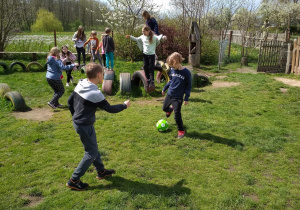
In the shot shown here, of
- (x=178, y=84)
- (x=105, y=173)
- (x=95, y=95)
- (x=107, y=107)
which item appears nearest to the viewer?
A: (x=95, y=95)

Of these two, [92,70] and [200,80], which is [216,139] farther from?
[200,80]

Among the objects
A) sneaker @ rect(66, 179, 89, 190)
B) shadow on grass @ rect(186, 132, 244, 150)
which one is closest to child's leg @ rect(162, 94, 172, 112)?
shadow on grass @ rect(186, 132, 244, 150)

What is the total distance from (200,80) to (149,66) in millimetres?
3137

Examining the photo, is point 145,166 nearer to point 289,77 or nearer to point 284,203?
point 284,203

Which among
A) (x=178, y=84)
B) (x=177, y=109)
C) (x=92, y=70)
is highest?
(x=92, y=70)

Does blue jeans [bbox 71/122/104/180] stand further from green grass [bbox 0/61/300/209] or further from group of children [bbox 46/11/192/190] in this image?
green grass [bbox 0/61/300/209]

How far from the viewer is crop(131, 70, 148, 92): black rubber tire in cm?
906

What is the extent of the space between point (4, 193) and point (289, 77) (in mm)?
12480

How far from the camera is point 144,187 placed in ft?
12.8

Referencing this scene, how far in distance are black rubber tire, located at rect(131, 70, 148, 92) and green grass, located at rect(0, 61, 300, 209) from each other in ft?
4.19

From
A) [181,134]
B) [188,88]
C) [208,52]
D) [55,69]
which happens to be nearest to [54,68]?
[55,69]

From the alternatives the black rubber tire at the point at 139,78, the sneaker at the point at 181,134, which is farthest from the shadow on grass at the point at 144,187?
the black rubber tire at the point at 139,78

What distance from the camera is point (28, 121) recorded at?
6793 mm

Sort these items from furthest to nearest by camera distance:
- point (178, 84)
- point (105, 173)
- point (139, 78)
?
point (139, 78) < point (178, 84) < point (105, 173)
